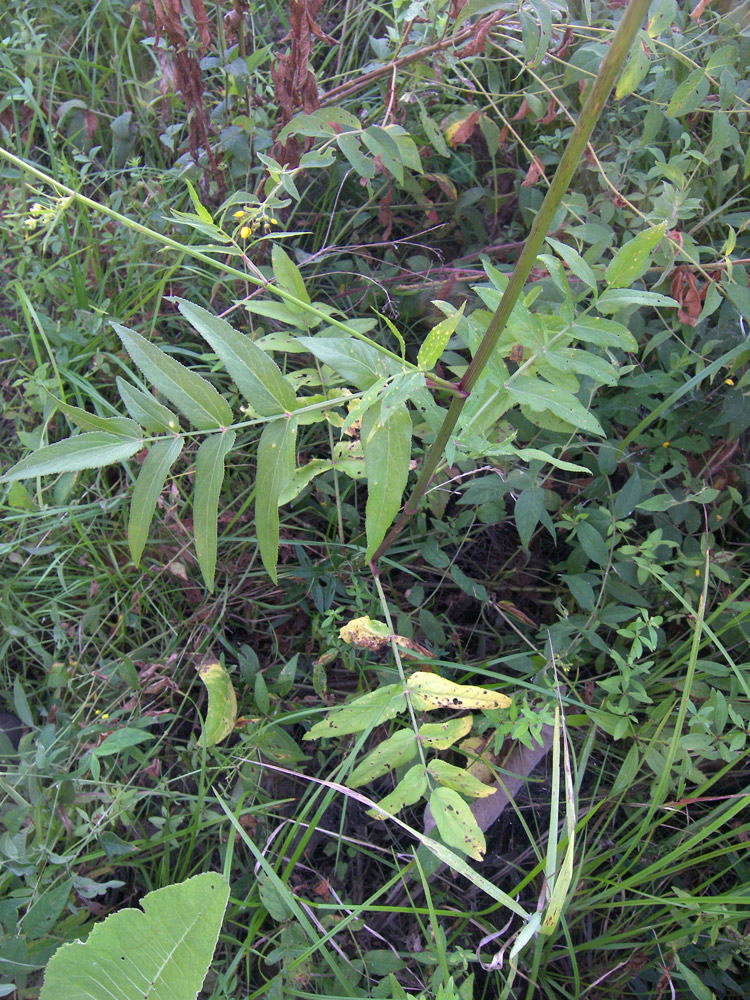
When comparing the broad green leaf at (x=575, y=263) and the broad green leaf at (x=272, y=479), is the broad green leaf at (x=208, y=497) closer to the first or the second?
the broad green leaf at (x=272, y=479)

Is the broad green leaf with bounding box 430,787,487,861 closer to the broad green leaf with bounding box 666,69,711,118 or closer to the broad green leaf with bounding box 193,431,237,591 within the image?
the broad green leaf with bounding box 193,431,237,591

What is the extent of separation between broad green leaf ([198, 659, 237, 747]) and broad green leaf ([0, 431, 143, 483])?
2.12ft

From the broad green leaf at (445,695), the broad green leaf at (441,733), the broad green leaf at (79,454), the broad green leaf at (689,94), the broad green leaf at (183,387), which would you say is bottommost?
the broad green leaf at (441,733)

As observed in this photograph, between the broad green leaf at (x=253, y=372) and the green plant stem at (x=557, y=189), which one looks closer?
the green plant stem at (x=557, y=189)

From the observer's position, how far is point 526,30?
1.63 m

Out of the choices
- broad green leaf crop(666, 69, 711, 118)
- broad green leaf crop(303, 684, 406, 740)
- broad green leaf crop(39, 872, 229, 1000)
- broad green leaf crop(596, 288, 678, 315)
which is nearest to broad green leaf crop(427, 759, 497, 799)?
broad green leaf crop(303, 684, 406, 740)

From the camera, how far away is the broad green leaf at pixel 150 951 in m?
1.11

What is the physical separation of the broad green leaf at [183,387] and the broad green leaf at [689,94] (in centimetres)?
137

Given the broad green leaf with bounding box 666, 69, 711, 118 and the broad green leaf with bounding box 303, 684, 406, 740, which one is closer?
the broad green leaf with bounding box 303, 684, 406, 740

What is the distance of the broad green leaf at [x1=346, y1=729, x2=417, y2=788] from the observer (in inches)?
55.7

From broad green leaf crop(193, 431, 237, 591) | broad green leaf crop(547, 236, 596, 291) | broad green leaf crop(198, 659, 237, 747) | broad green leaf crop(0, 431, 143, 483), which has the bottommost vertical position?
broad green leaf crop(198, 659, 237, 747)

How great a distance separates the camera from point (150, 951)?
1.14 metres

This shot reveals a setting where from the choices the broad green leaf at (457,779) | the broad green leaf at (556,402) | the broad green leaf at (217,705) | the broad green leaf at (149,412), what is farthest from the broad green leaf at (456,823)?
the broad green leaf at (149,412)

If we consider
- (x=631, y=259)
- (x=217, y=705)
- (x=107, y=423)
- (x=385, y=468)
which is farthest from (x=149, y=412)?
(x=631, y=259)
